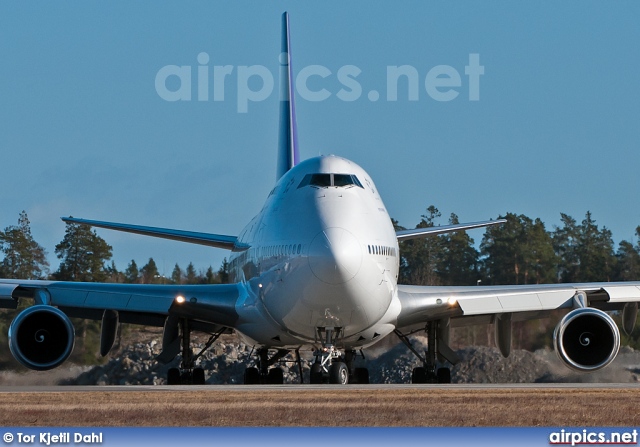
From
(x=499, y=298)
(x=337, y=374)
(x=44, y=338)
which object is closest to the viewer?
(x=337, y=374)

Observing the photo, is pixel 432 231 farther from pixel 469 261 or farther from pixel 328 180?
pixel 469 261

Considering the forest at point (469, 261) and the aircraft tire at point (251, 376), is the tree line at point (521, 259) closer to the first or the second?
the forest at point (469, 261)

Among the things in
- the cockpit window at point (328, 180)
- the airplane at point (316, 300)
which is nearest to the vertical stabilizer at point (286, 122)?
the airplane at point (316, 300)

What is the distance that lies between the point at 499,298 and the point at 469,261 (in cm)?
2375

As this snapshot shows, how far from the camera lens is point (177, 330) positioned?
28.9m

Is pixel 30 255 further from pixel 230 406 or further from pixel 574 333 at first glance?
pixel 230 406

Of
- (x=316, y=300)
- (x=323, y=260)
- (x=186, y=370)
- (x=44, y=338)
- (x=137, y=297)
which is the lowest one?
(x=186, y=370)

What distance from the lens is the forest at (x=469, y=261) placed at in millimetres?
47812

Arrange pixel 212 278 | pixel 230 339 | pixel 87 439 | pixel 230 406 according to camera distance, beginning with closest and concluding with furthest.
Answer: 1. pixel 87 439
2. pixel 230 406
3. pixel 230 339
4. pixel 212 278

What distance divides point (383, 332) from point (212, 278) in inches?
1011

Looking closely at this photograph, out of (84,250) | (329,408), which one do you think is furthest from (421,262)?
(329,408)

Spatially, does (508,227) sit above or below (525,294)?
above

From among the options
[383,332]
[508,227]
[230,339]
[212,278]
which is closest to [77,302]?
[383,332]

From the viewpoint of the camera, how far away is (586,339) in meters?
26.2
